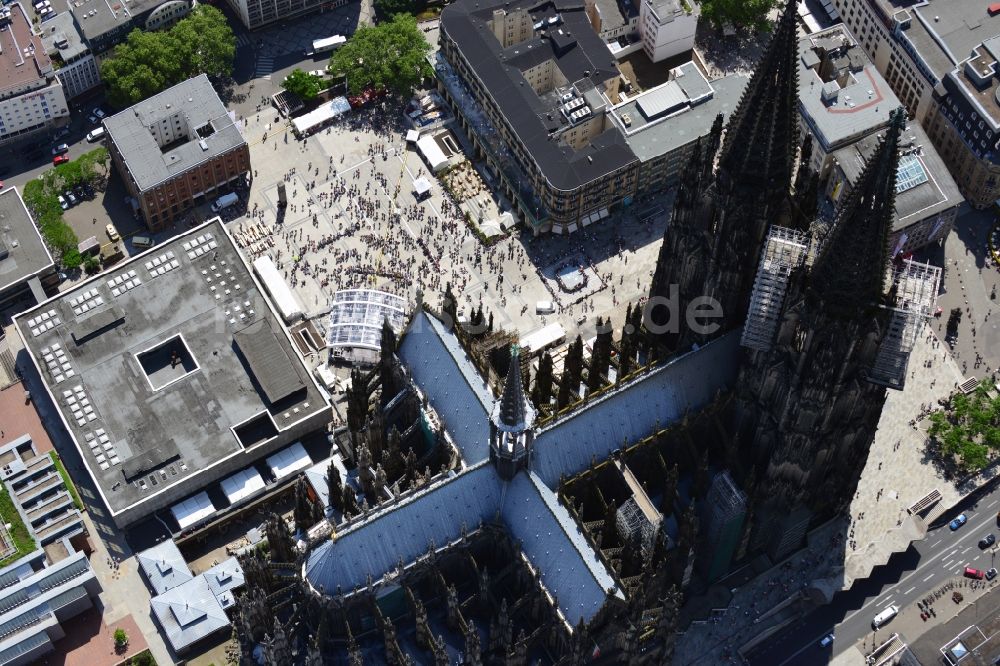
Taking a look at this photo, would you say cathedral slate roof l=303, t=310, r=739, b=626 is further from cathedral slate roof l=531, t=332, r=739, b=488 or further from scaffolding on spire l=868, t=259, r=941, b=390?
scaffolding on spire l=868, t=259, r=941, b=390

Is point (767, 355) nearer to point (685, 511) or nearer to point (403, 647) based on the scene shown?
point (685, 511)

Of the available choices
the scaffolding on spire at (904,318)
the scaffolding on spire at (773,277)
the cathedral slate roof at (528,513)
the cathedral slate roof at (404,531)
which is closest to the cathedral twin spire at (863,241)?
the scaffolding on spire at (904,318)

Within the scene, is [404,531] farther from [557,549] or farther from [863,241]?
[863,241]

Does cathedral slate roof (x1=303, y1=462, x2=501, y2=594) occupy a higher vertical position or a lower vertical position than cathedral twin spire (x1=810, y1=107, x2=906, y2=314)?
higher

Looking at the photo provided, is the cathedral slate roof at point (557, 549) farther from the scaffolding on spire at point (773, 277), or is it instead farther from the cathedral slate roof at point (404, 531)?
the scaffolding on spire at point (773, 277)

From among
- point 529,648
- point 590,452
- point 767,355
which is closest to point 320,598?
point 529,648

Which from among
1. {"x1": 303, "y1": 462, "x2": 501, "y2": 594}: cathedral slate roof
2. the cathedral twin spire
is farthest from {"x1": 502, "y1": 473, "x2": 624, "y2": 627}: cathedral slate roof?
the cathedral twin spire

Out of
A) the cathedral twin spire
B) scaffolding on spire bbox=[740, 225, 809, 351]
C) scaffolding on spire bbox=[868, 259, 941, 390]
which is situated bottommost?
scaffolding on spire bbox=[868, 259, 941, 390]
